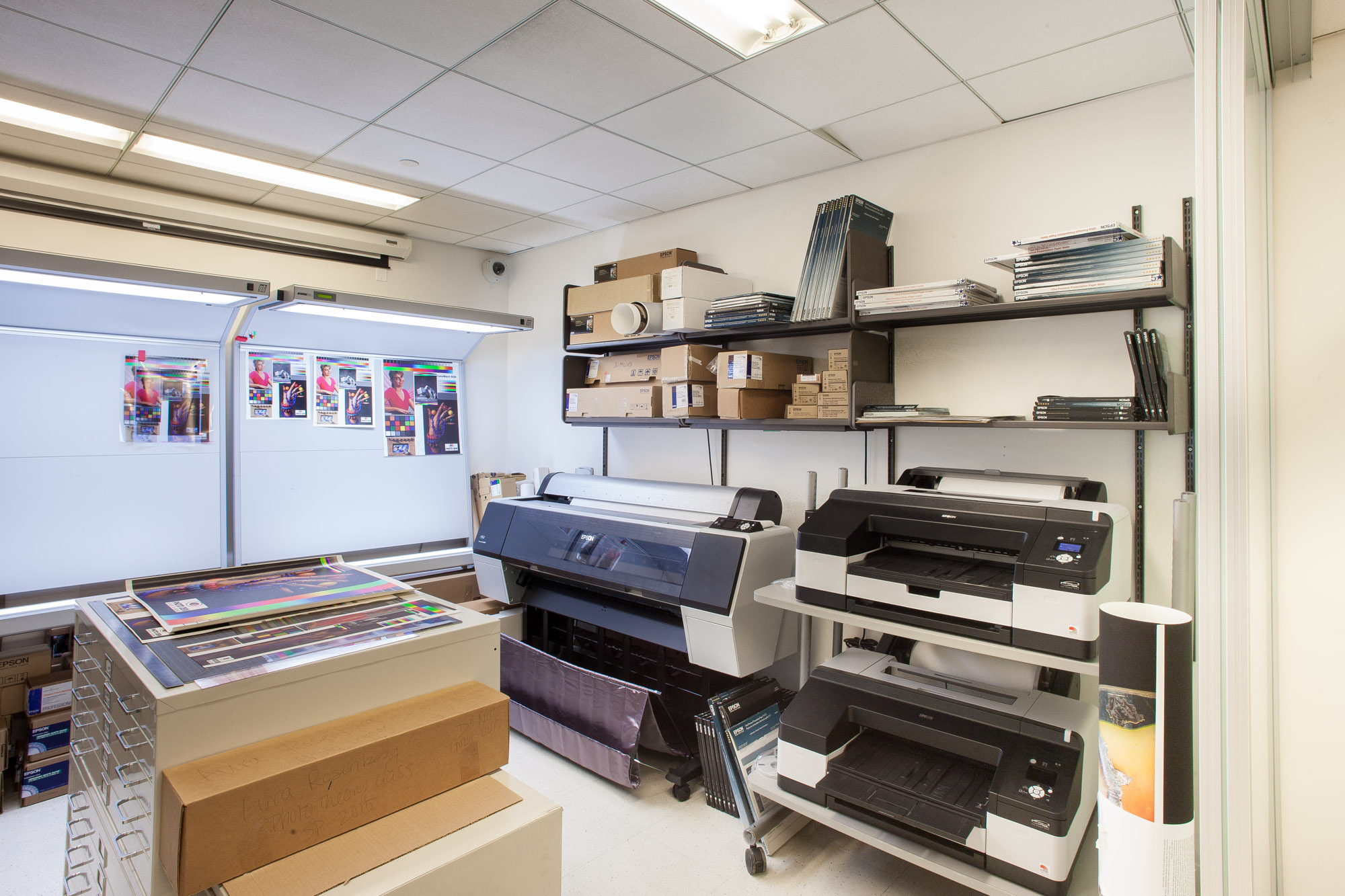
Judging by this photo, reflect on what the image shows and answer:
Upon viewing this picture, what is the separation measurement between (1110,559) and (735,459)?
1743 millimetres

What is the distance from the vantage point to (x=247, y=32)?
191 cm

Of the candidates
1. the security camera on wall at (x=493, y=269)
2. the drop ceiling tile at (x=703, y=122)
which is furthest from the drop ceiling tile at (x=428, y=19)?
the security camera on wall at (x=493, y=269)

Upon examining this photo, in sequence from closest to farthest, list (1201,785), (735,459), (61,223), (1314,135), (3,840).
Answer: (1201,785) → (1314,135) → (3,840) → (61,223) → (735,459)

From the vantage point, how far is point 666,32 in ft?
6.20

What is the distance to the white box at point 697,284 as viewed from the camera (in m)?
2.97

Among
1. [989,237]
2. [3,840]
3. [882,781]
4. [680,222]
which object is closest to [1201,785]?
[882,781]

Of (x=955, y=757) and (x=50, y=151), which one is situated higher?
(x=50, y=151)

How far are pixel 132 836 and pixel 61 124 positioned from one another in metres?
2.64

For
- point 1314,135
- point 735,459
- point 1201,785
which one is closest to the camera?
point 1201,785

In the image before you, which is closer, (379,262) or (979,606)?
(979,606)

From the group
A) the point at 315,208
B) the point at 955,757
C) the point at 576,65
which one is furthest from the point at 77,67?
the point at 955,757

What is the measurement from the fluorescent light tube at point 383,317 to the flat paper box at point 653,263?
2.04ft

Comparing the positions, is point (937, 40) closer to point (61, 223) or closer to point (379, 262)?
point (379, 262)

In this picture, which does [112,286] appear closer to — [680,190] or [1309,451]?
[680,190]
